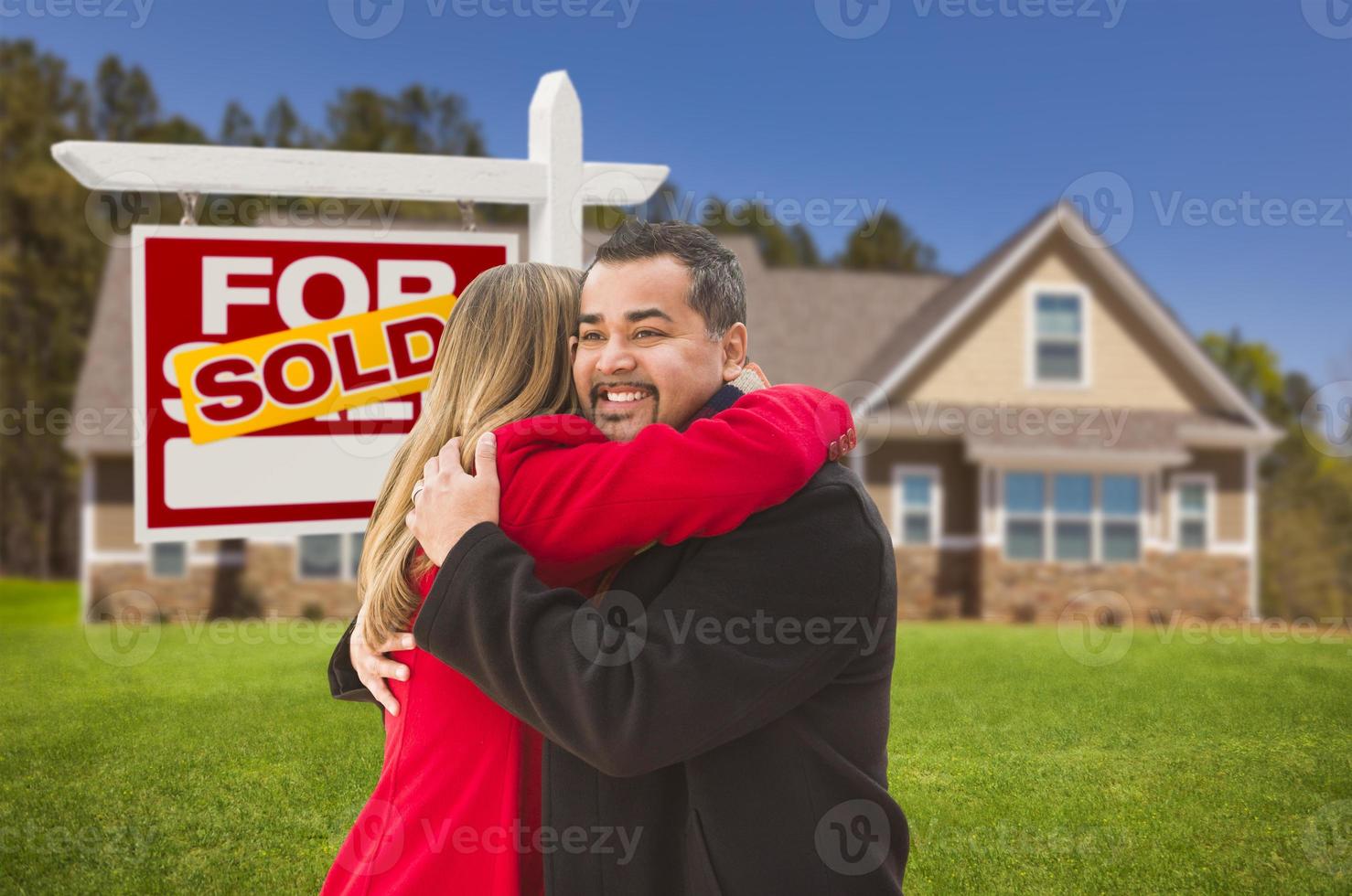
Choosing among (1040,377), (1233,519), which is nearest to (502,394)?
(1040,377)

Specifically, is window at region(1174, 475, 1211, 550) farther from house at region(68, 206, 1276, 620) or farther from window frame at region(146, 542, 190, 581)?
window frame at region(146, 542, 190, 581)

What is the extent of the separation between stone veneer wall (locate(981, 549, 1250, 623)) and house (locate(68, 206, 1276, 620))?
31 mm

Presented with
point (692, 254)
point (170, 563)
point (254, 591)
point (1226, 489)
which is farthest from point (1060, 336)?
point (692, 254)

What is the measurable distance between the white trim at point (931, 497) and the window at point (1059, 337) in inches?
102

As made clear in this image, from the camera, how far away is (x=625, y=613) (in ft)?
7.82

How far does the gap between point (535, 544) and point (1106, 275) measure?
1834 cm

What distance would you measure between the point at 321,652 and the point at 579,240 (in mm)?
2870

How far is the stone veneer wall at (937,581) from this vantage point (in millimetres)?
17891

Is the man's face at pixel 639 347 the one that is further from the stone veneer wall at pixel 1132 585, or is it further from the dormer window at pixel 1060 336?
the dormer window at pixel 1060 336

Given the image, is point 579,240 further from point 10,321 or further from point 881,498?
point 10,321

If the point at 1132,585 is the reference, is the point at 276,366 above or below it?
above

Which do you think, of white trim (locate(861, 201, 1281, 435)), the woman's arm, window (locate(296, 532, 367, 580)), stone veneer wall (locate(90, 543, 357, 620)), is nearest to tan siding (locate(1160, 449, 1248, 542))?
white trim (locate(861, 201, 1281, 435))

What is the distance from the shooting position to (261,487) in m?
4.39

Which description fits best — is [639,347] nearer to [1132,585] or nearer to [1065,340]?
[1132,585]
